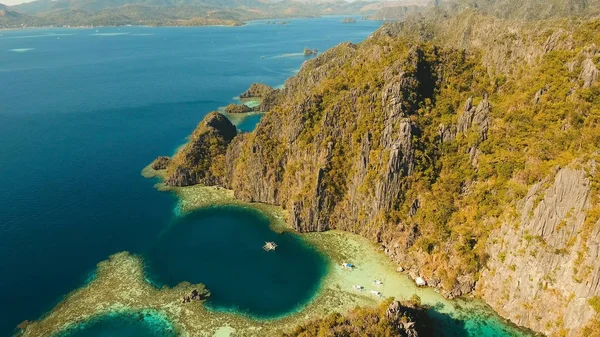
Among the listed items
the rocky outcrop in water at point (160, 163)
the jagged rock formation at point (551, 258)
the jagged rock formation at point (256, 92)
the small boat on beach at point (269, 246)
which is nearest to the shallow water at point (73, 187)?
the rocky outcrop in water at point (160, 163)

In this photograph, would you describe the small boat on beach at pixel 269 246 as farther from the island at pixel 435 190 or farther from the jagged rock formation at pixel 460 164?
the jagged rock formation at pixel 460 164

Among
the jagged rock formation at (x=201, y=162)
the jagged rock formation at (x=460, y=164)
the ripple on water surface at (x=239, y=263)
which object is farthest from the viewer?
the jagged rock formation at (x=201, y=162)

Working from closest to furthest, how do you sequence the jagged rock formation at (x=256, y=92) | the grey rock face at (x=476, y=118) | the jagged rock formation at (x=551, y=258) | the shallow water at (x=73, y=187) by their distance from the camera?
1. the jagged rock formation at (x=551, y=258)
2. the grey rock face at (x=476, y=118)
3. the shallow water at (x=73, y=187)
4. the jagged rock formation at (x=256, y=92)

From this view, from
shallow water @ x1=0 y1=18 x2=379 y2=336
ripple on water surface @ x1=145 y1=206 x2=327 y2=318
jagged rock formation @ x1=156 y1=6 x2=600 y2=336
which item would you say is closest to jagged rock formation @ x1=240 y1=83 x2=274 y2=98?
shallow water @ x1=0 y1=18 x2=379 y2=336

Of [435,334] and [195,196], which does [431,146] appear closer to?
[435,334]

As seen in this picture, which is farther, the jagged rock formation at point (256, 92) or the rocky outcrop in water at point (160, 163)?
the jagged rock formation at point (256, 92)

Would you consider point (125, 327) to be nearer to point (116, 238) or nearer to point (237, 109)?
point (116, 238)

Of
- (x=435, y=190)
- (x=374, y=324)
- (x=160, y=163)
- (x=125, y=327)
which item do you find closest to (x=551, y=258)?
(x=435, y=190)
